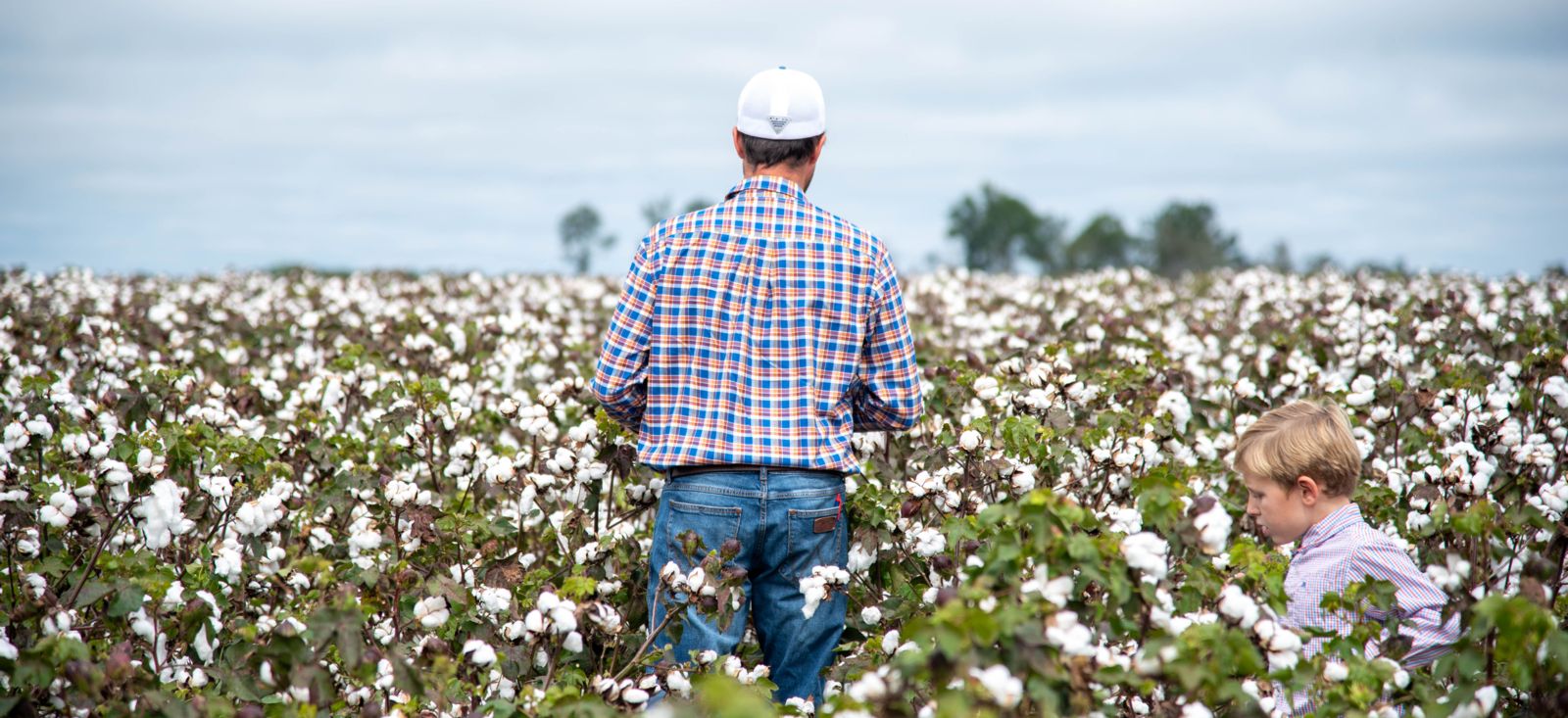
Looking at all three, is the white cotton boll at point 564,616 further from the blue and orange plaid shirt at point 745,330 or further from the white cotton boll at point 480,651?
the blue and orange plaid shirt at point 745,330

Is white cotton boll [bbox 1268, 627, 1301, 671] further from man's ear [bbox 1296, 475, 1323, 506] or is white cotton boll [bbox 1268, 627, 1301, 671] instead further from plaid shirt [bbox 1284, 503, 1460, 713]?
man's ear [bbox 1296, 475, 1323, 506]

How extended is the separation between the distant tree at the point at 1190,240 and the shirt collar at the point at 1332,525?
6918 centimetres

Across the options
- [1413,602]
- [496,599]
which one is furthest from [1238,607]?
[496,599]

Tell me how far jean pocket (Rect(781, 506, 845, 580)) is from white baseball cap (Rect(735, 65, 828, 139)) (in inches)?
38.4

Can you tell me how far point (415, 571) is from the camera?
10.7 ft

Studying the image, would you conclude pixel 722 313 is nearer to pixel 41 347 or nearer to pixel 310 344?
pixel 41 347

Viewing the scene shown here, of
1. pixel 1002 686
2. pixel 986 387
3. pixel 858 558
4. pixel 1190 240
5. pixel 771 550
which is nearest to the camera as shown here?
pixel 1002 686

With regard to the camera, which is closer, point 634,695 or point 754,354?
point 634,695

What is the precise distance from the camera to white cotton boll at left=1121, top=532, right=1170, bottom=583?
213 centimetres

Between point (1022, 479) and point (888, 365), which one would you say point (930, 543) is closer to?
point (1022, 479)

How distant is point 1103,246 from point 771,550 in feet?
340

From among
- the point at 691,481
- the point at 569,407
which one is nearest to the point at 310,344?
the point at 569,407

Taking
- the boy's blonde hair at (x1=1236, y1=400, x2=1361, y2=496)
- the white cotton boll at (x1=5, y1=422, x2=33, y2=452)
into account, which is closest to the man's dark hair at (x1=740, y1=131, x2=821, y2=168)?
the boy's blonde hair at (x1=1236, y1=400, x2=1361, y2=496)

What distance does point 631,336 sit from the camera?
10.1 ft
